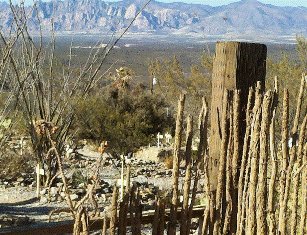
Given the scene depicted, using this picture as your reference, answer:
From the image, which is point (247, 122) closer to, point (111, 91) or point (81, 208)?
point (81, 208)

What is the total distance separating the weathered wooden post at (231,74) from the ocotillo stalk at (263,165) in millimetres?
502

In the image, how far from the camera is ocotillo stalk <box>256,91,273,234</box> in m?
2.23

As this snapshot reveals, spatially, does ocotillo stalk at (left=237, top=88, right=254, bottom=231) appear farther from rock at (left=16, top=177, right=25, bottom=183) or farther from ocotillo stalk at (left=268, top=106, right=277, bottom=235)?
rock at (left=16, top=177, right=25, bottom=183)

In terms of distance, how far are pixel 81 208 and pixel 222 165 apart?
76 centimetres

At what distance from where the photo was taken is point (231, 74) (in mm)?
2791

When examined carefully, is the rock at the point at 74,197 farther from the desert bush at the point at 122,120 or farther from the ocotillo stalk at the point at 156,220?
the ocotillo stalk at the point at 156,220

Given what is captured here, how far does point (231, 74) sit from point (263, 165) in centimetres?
62

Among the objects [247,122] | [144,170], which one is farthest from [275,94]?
[144,170]

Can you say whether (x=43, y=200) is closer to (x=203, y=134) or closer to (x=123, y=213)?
(x=203, y=134)

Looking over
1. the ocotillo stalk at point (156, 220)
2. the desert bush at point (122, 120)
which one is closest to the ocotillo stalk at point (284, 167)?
the ocotillo stalk at point (156, 220)

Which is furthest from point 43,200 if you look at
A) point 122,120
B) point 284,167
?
point 284,167

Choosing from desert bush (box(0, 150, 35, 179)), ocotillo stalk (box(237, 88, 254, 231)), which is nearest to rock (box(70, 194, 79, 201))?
desert bush (box(0, 150, 35, 179))

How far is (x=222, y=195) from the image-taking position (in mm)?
2709

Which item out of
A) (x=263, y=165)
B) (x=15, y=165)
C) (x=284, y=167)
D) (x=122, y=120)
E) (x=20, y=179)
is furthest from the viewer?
(x=122, y=120)
